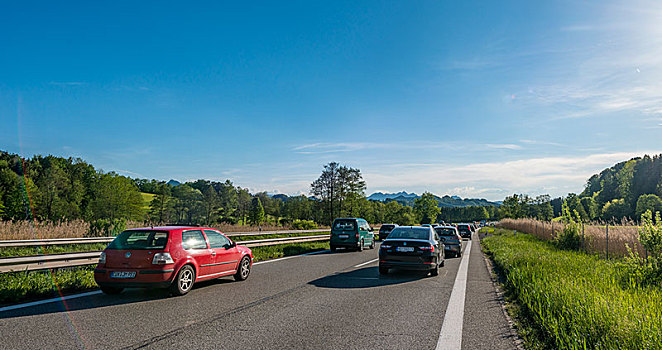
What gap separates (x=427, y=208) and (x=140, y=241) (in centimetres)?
12483

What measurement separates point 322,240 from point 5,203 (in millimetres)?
61203

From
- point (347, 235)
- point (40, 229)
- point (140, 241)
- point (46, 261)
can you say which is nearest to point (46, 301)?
point (140, 241)

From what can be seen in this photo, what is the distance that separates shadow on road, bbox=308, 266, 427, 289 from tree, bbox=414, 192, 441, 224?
117339 millimetres

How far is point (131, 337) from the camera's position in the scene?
5309 mm

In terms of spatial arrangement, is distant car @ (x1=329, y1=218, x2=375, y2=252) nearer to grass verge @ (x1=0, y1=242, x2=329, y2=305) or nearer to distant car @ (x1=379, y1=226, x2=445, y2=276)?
distant car @ (x1=379, y1=226, x2=445, y2=276)

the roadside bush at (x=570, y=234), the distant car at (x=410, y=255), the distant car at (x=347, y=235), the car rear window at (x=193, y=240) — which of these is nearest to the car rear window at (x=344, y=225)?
the distant car at (x=347, y=235)

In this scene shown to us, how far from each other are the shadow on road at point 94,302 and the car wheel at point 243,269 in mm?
1319

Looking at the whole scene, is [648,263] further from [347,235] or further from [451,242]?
[347,235]

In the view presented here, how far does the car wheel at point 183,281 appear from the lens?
8.27 m

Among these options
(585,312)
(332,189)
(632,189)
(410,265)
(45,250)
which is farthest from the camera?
(632,189)

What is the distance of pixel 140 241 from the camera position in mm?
8430

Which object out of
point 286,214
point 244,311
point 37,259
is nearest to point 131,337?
point 244,311

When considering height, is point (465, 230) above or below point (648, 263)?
below

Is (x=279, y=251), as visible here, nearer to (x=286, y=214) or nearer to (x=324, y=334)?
(x=324, y=334)
